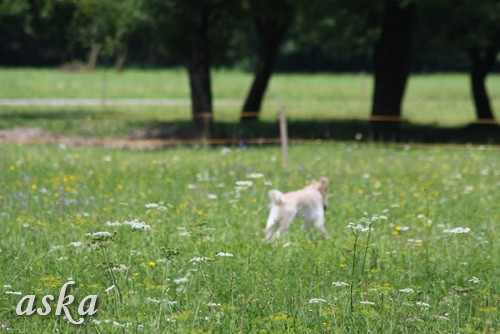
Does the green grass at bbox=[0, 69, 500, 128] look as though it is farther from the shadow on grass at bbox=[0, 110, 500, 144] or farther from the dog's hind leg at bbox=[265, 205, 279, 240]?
the dog's hind leg at bbox=[265, 205, 279, 240]

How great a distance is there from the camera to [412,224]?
9203mm

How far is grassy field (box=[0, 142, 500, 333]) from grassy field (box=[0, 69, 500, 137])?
25.4ft

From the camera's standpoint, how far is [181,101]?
39000 mm

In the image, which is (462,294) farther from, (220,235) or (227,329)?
(220,235)

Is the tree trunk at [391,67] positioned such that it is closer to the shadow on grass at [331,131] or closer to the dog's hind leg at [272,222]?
the shadow on grass at [331,131]

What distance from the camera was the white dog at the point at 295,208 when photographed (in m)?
8.27

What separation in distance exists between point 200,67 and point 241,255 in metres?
15.7

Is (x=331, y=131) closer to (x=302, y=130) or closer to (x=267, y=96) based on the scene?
(x=302, y=130)

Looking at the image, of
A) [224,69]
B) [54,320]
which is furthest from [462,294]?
[224,69]

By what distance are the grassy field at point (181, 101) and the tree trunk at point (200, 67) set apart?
7.45 feet

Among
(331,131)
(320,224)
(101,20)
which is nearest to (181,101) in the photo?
(331,131)

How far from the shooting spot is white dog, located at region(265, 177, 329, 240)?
8.27m

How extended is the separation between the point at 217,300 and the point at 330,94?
41.0m

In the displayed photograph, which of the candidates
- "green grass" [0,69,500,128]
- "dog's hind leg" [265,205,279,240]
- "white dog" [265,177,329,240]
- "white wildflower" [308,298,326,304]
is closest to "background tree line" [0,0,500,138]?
"green grass" [0,69,500,128]
